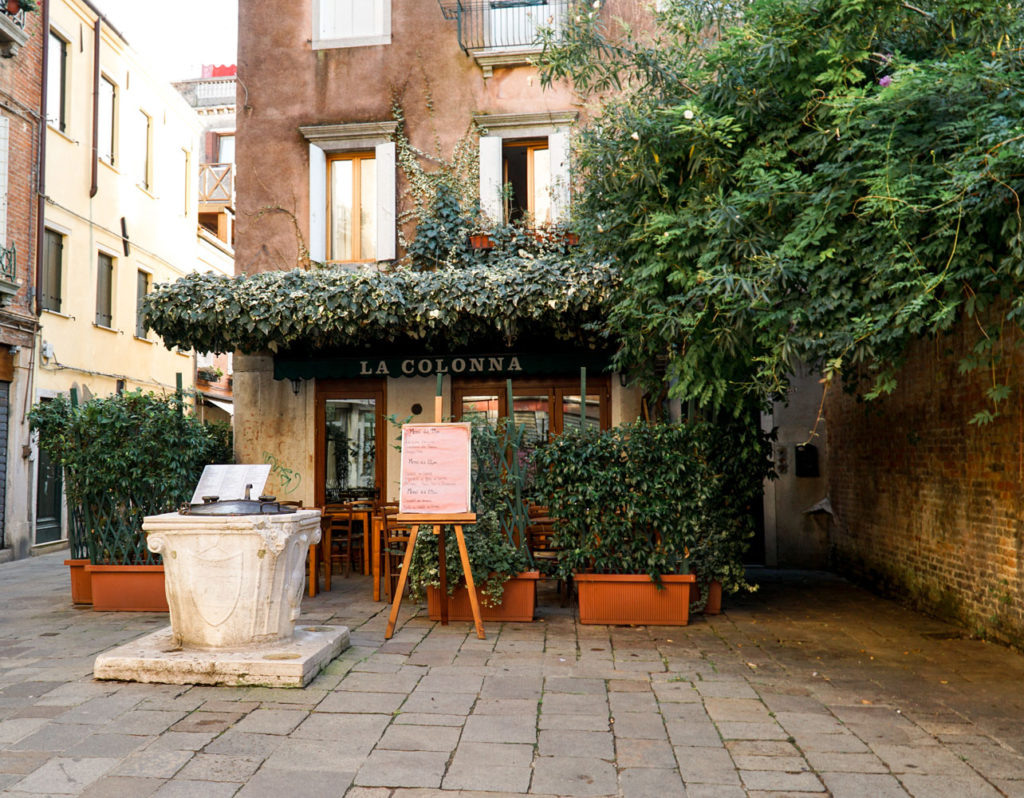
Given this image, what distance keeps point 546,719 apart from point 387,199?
7.99 meters

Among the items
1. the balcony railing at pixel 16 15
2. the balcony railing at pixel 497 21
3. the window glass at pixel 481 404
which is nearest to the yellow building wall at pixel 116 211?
the balcony railing at pixel 16 15

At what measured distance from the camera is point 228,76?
93.7ft

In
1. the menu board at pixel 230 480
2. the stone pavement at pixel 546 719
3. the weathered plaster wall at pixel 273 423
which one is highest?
the weathered plaster wall at pixel 273 423

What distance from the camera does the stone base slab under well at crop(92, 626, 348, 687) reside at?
16.7 feet

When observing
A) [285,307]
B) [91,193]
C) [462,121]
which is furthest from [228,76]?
[285,307]

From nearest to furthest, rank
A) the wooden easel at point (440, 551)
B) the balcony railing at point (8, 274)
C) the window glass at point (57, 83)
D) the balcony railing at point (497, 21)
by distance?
the wooden easel at point (440, 551) → the balcony railing at point (497, 21) → the balcony railing at point (8, 274) → the window glass at point (57, 83)

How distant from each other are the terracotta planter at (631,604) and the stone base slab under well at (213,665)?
2.43 meters

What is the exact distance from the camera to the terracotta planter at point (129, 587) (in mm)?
7832

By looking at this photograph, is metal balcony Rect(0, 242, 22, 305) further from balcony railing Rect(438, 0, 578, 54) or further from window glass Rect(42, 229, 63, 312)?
balcony railing Rect(438, 0, 578, 54)

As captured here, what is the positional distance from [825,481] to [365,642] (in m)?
7.05

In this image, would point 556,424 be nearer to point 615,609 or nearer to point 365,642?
point 615,609

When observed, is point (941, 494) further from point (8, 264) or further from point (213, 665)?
point (8, 264)

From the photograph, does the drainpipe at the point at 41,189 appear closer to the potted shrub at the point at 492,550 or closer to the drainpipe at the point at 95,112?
the drainpipe at the point at 95,112

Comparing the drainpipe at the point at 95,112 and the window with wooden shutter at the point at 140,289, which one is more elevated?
the drainpipe at the point at 95,112
